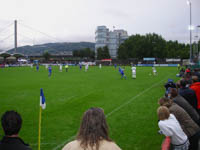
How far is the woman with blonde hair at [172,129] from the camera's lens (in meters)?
4.11

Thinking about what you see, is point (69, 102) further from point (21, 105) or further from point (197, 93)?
point (197, 93)

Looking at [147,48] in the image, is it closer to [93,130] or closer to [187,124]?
[187,124]

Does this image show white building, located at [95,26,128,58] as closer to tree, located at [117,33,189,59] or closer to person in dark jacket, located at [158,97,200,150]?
tree, located at [117,33,189,59]

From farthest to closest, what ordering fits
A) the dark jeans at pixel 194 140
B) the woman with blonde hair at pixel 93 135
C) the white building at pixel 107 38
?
the white building at pixel 107 38 → the dark jeans at pixel 194 140 → the woman with blonde hair at pixel 93 135

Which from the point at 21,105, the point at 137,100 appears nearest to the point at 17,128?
the point at 21,105

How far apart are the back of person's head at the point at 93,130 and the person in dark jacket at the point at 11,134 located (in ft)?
2.63

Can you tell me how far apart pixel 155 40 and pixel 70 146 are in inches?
4392

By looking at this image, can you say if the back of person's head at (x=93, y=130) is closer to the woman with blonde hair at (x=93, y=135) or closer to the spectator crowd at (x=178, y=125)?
the woman with blonde hair at (x=93, y=135)

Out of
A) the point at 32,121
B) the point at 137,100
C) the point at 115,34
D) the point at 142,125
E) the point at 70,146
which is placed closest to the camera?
the point at 70,146

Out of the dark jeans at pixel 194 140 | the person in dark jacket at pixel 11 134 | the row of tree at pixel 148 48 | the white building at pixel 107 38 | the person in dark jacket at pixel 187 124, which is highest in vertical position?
the white building at pixel 107 38

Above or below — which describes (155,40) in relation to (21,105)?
above

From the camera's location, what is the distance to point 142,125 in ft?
28.1

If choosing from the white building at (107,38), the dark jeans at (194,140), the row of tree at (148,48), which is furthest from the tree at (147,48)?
the dark jeans at (194,140)

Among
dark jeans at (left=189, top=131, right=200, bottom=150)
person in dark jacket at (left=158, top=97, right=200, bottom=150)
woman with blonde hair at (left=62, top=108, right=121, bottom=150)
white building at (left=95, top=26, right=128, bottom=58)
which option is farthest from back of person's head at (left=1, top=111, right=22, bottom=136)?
white building at (left=95, top=26, right=128, bottom=58)
